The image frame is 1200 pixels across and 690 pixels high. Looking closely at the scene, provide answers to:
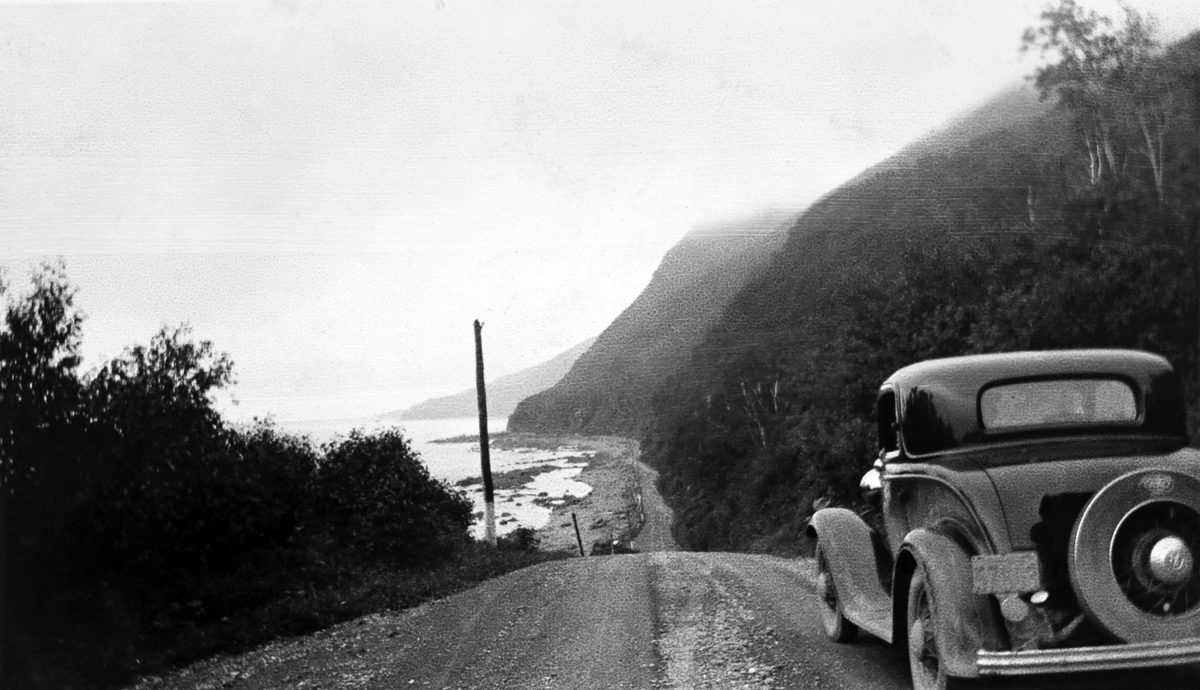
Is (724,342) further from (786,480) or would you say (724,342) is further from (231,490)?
(231,490)

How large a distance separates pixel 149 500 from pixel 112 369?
56.3 inches

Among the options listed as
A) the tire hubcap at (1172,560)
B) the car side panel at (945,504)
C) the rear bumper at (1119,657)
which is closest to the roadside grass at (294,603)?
the car side panel at (945,504)

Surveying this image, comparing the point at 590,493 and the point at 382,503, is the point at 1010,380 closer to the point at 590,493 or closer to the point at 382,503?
the point at 382,503

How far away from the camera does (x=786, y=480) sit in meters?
36.1

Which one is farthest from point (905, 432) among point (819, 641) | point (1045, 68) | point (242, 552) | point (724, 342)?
point (724, 342)

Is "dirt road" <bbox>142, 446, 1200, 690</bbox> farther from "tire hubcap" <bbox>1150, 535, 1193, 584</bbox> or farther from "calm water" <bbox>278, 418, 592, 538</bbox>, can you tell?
"calm water" <bbox>278, 418, 592, 538</bbox>

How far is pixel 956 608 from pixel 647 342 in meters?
28.4

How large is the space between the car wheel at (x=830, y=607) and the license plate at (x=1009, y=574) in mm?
2258

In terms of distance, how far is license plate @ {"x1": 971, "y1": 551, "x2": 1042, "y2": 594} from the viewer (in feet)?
14.0

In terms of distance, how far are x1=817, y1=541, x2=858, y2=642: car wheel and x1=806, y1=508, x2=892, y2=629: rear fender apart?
10 cm

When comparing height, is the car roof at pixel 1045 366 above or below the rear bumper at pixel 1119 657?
above

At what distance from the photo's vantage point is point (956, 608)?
4391 millimetres

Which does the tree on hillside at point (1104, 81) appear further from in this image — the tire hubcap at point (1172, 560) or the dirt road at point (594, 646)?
the tire hubcap at point (1172, 560)

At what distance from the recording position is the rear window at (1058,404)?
5234 mm
